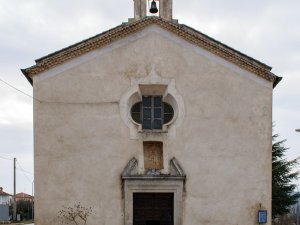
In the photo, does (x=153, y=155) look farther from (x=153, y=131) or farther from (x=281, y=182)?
(x=281, y=182)

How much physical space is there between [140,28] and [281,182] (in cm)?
1751

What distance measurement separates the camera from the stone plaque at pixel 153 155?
12703 millimetres

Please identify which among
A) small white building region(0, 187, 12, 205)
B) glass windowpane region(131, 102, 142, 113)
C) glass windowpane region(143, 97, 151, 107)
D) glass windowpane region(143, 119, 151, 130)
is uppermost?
glass windowpane region(143, 97, 151, 107)

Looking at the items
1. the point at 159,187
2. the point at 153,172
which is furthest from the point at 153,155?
the point at 159,187

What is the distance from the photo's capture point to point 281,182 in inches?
1047

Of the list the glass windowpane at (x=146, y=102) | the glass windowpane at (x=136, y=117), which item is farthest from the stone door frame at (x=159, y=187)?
→ the glass windowpane at (x=146, y=102)

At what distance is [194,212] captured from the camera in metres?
12.4

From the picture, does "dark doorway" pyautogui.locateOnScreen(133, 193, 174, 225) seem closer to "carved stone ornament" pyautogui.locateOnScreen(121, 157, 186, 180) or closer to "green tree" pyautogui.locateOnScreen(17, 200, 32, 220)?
"carved stone ornament" pyautogui.locateOnScreen(121, 157, 186, 180)

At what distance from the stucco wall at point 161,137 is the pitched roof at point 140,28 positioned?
0.18 m

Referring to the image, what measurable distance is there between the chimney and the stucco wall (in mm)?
951

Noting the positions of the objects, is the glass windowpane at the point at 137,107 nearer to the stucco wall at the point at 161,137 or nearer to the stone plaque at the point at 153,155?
the stucco wall at the point at 161,137

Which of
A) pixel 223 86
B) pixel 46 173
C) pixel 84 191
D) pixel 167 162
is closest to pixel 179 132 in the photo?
pixel 167 162

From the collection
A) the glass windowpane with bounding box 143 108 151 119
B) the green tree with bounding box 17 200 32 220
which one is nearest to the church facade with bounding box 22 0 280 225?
the glass windowpane with bounding box 143 108 151 119

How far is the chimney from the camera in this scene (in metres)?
13.7
